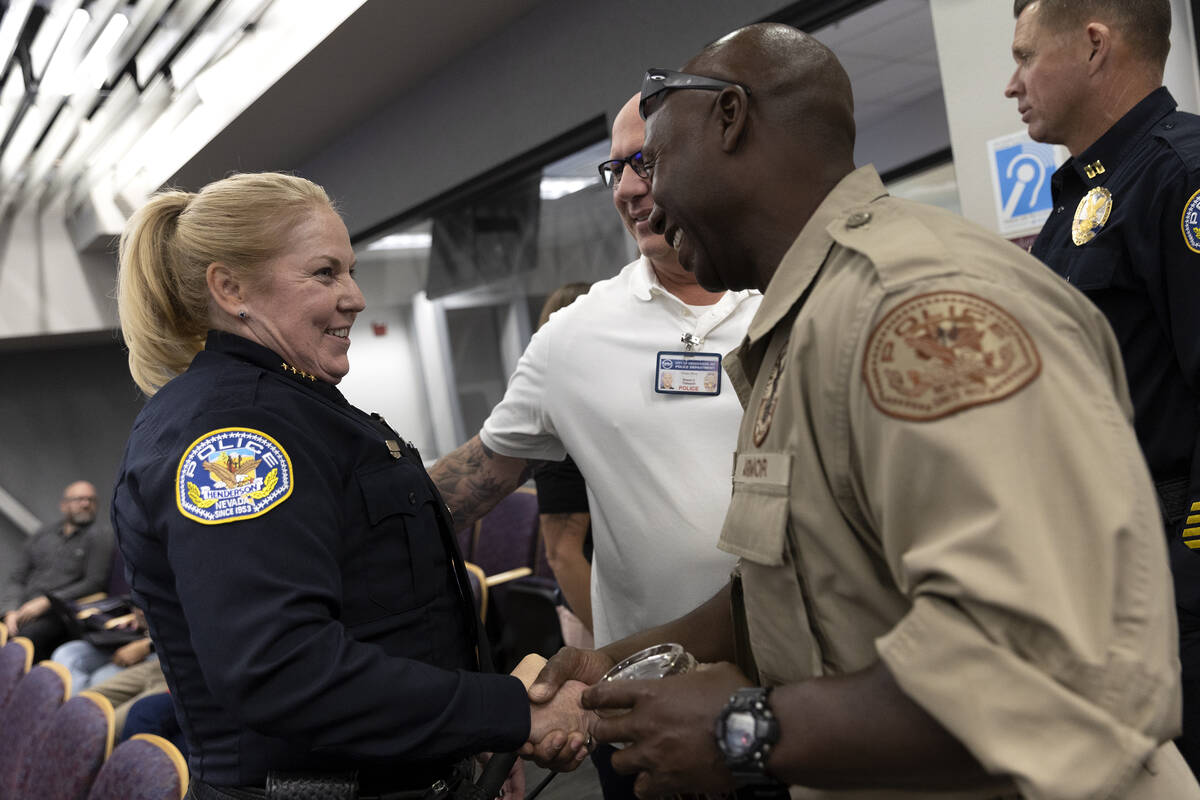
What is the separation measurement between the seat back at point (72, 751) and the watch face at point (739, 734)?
1618 millimetres

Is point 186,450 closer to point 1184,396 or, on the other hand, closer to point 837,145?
point 837,145

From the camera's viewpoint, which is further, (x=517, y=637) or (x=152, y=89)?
(x=152, y=89)

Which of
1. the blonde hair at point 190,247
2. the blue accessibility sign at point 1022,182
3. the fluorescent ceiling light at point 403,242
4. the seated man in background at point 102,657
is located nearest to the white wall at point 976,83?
the blue accessibility sign at point 1022,182

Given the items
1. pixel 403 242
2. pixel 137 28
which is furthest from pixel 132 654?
pixel 403 242

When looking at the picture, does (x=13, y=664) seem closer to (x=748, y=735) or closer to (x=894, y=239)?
(x=748, y=735)

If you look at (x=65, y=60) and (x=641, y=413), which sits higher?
(x=65, y=60)

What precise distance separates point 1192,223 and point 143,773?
6.44ft

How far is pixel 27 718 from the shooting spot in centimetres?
230

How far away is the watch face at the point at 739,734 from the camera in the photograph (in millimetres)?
790

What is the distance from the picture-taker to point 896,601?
81 cm

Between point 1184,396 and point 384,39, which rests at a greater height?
point 384,39

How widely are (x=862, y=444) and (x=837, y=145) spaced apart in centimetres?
37

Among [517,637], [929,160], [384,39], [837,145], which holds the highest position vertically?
[384,39]

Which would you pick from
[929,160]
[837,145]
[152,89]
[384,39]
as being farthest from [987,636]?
[929,160]
